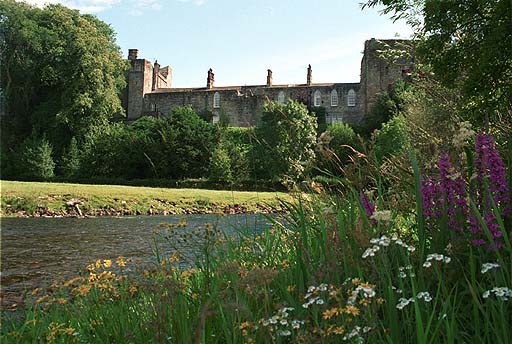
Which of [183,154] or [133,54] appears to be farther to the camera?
[133,54]

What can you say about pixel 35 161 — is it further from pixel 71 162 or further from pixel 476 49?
pixel 476 49

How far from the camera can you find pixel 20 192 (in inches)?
939

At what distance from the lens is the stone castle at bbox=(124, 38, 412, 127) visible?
56.5 m

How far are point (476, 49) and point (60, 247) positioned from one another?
950 centimetres

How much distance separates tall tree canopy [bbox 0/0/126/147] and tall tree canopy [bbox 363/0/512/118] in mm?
39396

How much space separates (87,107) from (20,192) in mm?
21257

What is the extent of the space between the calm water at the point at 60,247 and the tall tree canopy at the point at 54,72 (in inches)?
1099

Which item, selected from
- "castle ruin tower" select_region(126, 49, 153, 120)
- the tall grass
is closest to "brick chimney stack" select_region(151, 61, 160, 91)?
"castle ruin tower" select_region(126, 49, 153, 120)

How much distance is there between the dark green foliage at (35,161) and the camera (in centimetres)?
4231

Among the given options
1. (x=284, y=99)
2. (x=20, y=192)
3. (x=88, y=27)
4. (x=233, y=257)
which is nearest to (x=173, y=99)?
(x=284, y=99)

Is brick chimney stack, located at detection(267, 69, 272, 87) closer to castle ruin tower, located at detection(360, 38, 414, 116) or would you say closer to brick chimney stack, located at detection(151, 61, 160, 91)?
castle ruin tower, located at detection(360, 38, 414, 116)

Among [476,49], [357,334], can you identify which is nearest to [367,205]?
[357,334]

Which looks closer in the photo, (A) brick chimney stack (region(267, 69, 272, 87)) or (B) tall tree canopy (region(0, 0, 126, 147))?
(B) tall tree canopy (region(0, 0, 126, 147))

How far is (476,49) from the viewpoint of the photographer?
20.1 feet
